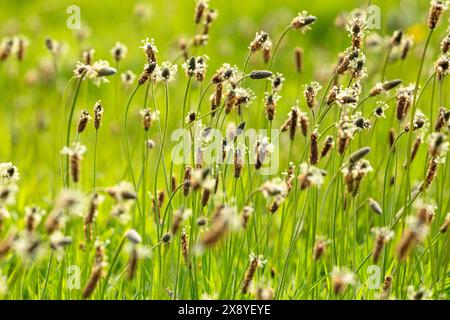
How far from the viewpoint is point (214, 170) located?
2.87 m

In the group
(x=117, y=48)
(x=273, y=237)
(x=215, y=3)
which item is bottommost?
(x=273, y=237)

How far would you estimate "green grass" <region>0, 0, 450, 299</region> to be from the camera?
2.44 meters

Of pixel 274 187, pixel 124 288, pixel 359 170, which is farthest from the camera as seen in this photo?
pixel 124 288

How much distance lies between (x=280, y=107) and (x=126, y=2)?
125 inches

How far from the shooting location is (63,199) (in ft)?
5.04

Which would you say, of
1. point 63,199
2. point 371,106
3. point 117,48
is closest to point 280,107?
point 371,106

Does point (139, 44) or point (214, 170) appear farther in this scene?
point (139, 44)

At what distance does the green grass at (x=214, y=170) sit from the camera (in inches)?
95.9

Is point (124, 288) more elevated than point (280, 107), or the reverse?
point (280, 107)

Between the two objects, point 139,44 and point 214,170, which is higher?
point 139,44

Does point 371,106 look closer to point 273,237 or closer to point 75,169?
point 273,237

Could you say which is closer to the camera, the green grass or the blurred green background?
the green grass

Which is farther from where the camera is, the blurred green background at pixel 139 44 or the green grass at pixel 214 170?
the blurred green background at pixel 139 44
